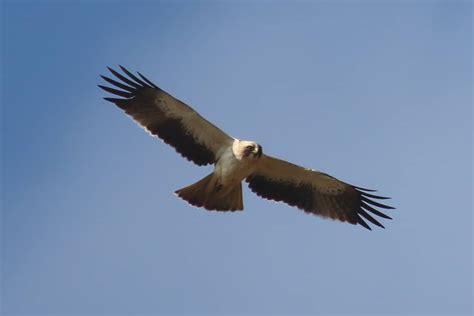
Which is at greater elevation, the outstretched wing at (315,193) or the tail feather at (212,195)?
the outstretched wing at (315,193)

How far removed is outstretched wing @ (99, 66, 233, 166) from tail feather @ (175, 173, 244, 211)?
347 millimetres

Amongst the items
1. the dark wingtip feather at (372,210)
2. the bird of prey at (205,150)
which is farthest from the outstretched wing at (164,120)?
the dark wingtip feather at (372,210)

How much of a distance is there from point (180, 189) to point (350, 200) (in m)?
2.70

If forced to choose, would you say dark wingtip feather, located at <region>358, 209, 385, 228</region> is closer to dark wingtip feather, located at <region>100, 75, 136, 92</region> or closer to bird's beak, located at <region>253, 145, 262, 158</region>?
bird's beak, located at <region>253, 145, 262, 158</region>

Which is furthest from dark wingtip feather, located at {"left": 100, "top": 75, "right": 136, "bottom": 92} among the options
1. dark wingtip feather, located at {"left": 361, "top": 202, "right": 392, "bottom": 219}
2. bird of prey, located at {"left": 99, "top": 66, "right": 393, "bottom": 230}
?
dark wingtip feather, located at {"left": 361, "top": 202, "right": 392, "bottom": 219}

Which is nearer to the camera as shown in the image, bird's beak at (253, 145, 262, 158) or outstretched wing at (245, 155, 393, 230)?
bird's beak at (253, 145, 262, 158)

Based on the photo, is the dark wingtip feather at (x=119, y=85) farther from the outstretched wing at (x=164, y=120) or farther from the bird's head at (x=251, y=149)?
the bird's head at (x=251, y=149)

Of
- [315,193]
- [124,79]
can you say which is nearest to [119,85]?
[124,79]

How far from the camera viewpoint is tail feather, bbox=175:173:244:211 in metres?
15.1

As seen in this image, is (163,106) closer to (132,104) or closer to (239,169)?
(132,104)

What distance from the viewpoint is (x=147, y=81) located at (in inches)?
601

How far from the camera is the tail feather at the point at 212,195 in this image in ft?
49.4

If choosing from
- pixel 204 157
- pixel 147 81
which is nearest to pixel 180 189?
pixel 204 157

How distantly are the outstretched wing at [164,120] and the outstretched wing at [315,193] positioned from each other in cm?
88
